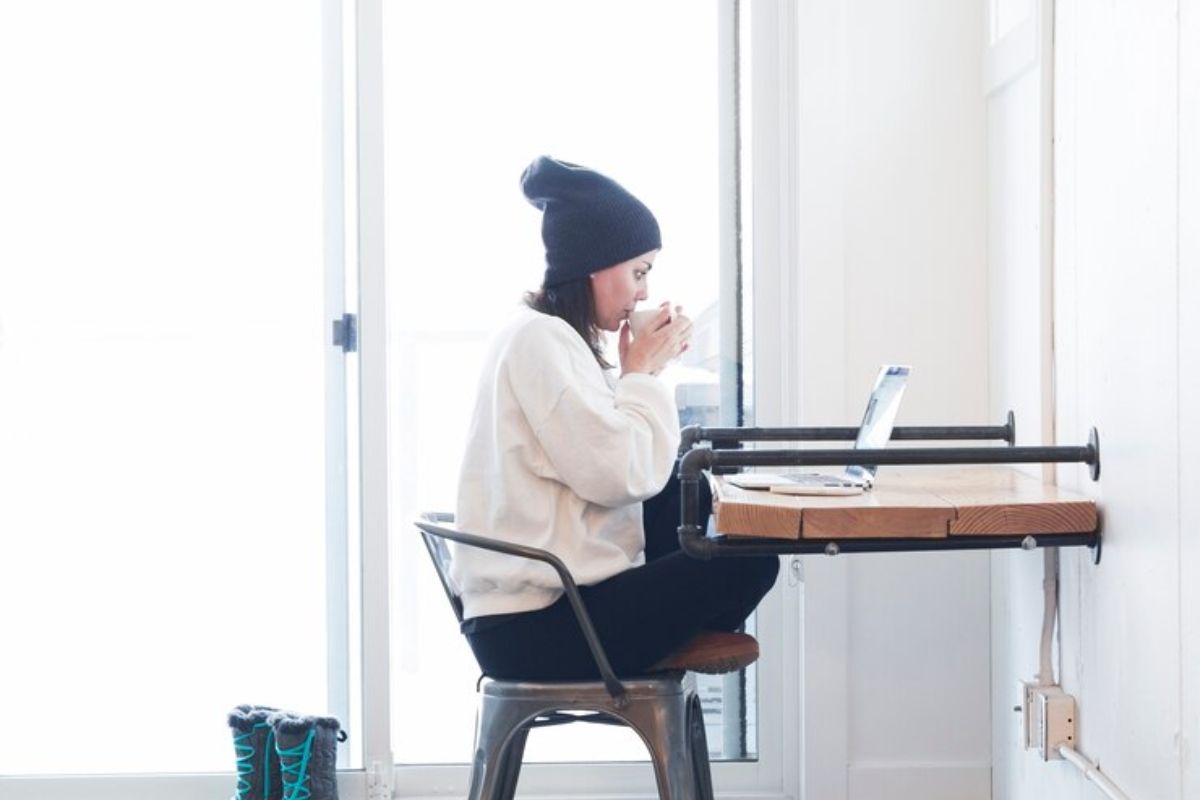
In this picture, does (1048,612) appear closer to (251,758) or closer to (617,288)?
(617,288)

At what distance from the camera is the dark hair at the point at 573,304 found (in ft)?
7.33

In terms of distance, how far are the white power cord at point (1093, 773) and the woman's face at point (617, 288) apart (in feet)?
2.93

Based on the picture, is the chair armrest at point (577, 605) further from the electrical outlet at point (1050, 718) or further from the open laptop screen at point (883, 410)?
the electrical outlet at point (1050, 718)

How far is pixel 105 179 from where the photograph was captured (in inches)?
114

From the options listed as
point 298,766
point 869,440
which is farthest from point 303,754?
point 869,440

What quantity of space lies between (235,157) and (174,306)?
0.31 metres

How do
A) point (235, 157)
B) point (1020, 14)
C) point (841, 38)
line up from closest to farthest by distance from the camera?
point (1020, 14), point (841, 38), point (235, 157)

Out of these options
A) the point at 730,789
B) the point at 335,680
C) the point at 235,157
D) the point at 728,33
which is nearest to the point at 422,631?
the point at 335,680

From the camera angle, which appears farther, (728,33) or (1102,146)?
(728,33)

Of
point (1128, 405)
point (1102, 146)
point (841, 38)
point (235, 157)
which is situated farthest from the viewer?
point (235, 157)

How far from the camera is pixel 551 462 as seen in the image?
6.75ft

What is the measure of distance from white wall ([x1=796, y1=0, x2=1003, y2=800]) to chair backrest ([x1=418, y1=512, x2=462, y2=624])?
0.75 m

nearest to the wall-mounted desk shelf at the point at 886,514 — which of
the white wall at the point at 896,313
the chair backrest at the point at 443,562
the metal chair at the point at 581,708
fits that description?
the metal chair at the point at 581,708

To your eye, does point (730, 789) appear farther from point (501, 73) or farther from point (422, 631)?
point (501, 73)
